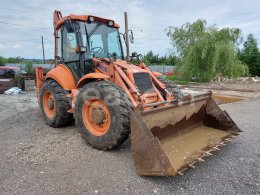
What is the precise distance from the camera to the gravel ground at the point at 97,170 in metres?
3.26

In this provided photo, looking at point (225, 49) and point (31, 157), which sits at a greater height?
point (225, 49)

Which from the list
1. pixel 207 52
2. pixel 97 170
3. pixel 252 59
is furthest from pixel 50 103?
pixel 252 59

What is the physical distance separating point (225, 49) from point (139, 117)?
15645 mm

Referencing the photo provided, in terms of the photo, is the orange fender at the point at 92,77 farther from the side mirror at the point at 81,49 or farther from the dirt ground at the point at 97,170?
the dirt ground at the point at 97,170

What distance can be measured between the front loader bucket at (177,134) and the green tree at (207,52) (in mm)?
13264

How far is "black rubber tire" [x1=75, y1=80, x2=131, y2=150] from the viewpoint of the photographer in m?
4.07

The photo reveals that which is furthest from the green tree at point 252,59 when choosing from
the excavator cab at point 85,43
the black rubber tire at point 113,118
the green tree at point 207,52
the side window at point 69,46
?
the black rubber tire at point 113,118

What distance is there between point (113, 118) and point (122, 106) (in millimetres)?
241

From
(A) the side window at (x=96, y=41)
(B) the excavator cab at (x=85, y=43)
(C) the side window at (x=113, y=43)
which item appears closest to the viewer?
(B) the excavator cab at (x=85, y=43)

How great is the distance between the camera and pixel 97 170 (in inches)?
148

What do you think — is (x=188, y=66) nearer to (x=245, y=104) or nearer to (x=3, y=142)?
(x=245, y=104)

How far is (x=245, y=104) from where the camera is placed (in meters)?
9.29

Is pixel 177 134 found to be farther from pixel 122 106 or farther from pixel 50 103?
pixel 50 103

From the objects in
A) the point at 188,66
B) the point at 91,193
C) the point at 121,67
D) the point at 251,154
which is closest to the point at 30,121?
the point at 121,67
